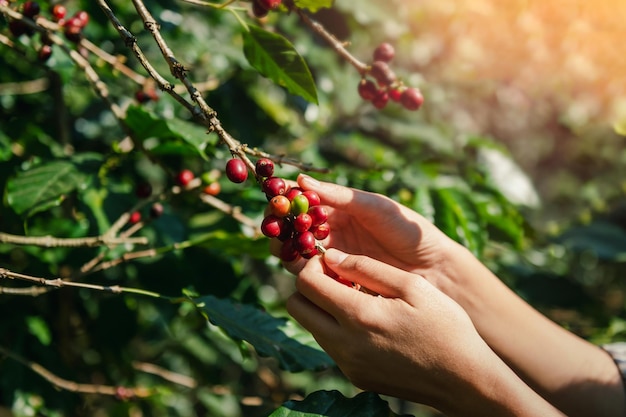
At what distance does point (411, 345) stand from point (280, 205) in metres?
0.35

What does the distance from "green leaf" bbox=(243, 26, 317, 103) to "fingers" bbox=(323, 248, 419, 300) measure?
1.27 ft

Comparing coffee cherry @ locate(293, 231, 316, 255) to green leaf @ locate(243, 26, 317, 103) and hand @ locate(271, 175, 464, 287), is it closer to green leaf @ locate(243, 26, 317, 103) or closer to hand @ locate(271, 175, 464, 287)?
hand @ locate(271, 175, 464, 287)

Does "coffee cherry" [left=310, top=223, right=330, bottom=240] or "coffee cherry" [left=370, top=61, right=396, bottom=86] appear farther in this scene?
"coffee cherry" [left=370, top=61, right=396, bottom=86]

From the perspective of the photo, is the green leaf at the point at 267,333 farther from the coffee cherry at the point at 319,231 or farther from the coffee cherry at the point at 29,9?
the coffee cherry at the point at 29,9

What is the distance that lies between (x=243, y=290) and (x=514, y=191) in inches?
52.9

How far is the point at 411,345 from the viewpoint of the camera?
3.48 ft

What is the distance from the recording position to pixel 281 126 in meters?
2.36

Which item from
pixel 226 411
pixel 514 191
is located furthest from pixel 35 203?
pixel 514 191

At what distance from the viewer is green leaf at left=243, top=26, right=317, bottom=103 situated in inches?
50.6

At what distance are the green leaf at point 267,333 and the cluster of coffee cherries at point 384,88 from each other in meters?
0.59

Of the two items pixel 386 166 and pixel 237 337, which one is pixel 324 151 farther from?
pixel 237 337

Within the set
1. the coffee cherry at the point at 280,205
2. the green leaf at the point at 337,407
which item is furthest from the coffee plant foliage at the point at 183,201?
the coffee cherry at the point at 280,205

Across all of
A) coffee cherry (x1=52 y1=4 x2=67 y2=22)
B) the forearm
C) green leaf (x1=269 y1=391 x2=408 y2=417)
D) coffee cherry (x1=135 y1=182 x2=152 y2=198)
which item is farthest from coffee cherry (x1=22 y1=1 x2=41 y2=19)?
the forearm

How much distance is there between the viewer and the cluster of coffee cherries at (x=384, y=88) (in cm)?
143
